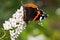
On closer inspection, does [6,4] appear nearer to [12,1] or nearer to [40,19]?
[12,1]

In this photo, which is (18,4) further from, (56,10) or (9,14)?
(56,10)

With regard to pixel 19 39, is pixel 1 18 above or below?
above

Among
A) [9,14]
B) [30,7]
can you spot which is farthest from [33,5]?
[9,14]

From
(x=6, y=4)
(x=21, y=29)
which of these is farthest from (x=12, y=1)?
(x=21, y=29)
